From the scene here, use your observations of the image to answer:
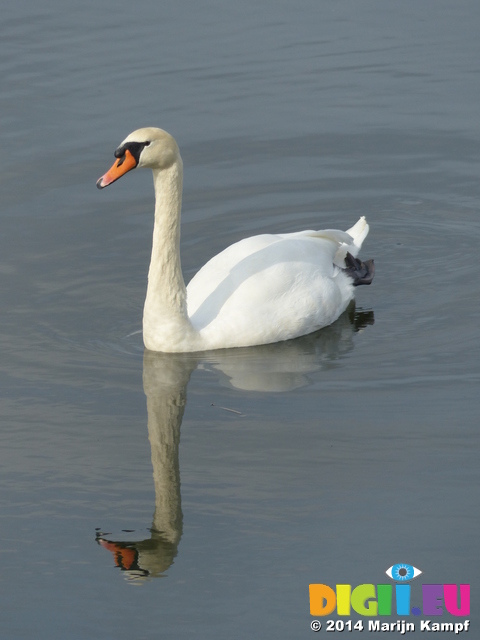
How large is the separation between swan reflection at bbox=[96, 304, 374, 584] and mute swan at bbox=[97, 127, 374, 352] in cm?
11

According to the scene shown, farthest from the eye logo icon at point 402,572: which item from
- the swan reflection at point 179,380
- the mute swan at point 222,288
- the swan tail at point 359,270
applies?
the swan tail at point 359,270

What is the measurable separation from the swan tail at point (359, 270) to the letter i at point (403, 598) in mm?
4679

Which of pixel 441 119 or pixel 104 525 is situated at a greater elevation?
pixel 441 119

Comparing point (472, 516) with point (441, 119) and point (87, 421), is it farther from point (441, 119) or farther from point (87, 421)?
point (441, 119)

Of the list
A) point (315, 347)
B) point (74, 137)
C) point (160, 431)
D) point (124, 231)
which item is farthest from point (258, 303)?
point (74, 137)

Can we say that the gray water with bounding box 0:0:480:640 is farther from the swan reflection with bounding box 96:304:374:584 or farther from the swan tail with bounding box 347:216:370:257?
the swan tail with bounding box 347:216:370:257

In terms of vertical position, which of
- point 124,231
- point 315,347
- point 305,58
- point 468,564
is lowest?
point 468,564

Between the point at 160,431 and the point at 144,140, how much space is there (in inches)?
89.3

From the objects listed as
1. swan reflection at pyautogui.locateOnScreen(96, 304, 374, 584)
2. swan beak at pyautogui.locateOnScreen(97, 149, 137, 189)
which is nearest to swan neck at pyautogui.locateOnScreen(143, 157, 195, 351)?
swan reflection at pyautogui.locateOnScreen(96, 304, 374, 584)

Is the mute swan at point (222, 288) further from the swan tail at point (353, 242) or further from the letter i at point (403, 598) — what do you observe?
the letter i at point (403, 598)

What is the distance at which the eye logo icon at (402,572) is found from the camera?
684 cm

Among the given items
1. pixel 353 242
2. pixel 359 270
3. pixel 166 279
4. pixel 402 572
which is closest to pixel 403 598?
pixel 402 572

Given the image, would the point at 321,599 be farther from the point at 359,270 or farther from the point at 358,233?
the point at 358,233

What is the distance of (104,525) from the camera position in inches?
295
